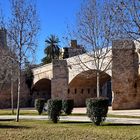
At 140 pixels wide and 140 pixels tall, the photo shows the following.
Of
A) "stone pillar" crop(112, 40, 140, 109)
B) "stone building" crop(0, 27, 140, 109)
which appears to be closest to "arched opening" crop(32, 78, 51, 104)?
"stone building" crop(0, 27, 140, 109)

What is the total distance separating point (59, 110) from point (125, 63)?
13.9 m

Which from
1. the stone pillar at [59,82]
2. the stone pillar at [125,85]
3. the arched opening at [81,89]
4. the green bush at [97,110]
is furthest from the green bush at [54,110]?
the stone pillar at [59,82]

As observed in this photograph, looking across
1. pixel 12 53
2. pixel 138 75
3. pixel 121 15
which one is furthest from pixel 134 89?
pixel 121 15

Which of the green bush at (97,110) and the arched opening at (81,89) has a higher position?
the arched opening at (81,89)

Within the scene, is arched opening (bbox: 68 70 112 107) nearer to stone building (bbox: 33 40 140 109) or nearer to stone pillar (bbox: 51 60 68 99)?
stone building (bbox: 33 40 140 109)

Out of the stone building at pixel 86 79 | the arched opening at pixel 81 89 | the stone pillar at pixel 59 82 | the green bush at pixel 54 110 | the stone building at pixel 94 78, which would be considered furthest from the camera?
the arched opening at pixel 81 89

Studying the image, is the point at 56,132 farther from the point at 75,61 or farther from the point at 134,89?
the point at 75,61

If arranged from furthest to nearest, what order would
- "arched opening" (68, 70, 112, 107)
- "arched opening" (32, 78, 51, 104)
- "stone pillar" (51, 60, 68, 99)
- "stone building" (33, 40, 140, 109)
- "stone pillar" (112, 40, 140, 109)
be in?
"arched opening" (32, 78, 51, 104) < "arched opening" (68, 70, 112, 107) < "stone pillar" (51, 60, 68, 99) < "stone pillar" (112, 40, 140, 109) < "stone building" (33, 40, 140, 109)

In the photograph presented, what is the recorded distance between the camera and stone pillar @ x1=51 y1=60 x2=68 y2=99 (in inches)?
1773

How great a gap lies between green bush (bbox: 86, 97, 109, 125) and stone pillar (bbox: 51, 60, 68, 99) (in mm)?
26064

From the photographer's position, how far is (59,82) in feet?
149

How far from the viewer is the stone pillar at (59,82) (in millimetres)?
45031

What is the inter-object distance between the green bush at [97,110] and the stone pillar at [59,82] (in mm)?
26064

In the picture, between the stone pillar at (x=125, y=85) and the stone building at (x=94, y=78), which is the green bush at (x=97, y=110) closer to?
the stone building at (x=94, y=78)
